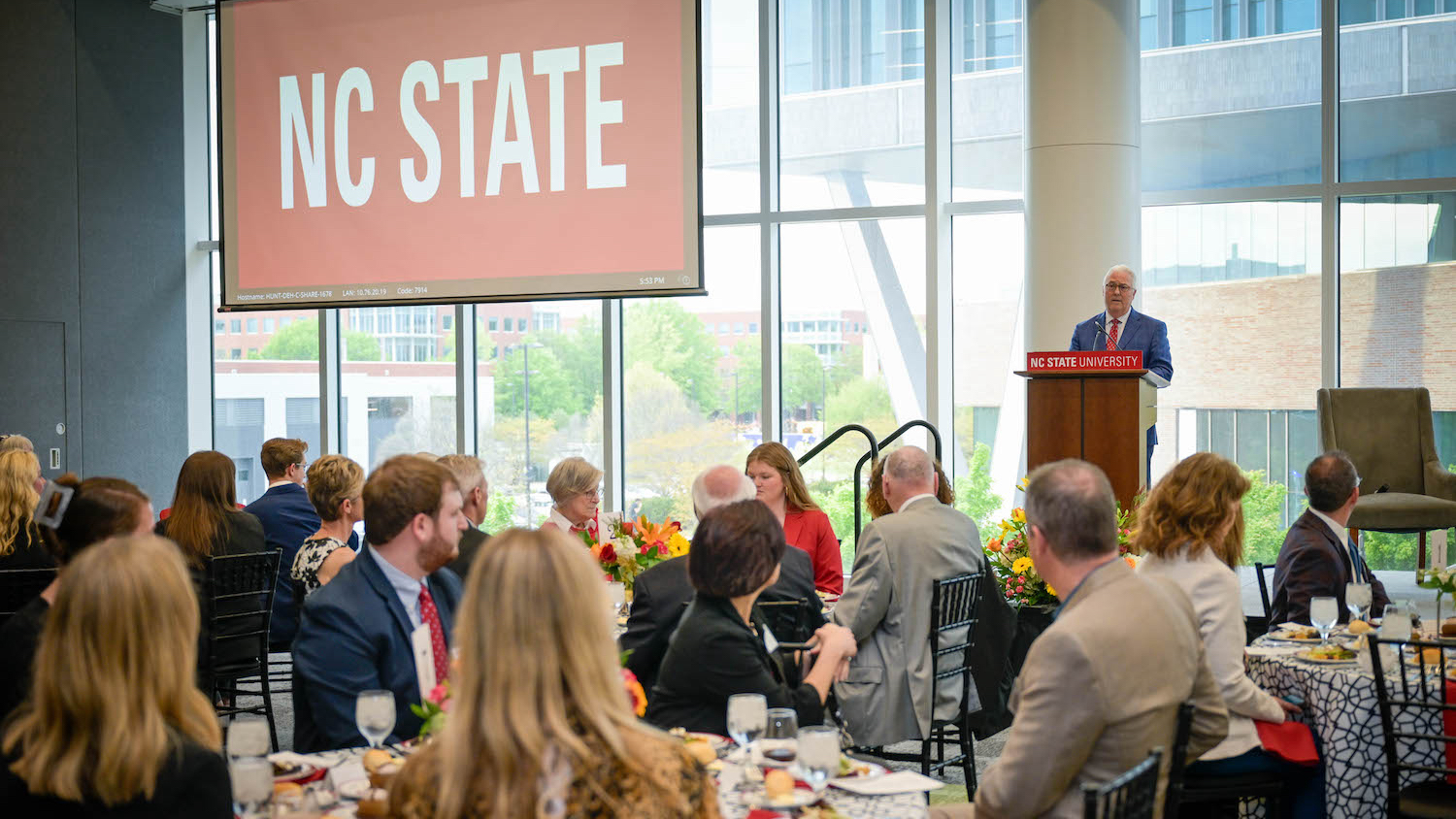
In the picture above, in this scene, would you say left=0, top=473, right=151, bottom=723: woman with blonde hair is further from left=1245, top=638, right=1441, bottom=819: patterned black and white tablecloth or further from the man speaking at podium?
the man speaking at podium

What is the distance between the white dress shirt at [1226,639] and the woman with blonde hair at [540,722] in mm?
2133

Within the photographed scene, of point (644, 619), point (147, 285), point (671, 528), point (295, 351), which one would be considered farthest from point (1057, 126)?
point (147, 285)

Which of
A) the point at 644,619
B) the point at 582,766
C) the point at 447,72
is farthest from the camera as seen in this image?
the point at 447,72

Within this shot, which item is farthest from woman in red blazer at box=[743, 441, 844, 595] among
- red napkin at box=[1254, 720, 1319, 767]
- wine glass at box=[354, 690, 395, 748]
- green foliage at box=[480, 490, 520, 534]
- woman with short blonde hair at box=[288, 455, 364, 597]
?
green foliage at box=[480, 490, 520, 534]

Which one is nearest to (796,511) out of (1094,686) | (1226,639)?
(1226,639)

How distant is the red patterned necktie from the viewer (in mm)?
3197

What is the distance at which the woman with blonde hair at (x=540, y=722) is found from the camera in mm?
1660

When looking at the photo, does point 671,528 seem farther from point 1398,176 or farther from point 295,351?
point 295,351

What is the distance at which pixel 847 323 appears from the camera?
8.65 meters

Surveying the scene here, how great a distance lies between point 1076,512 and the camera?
2.54 m

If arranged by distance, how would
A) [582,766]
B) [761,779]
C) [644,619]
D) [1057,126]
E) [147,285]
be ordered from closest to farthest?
[582,766] < [761,779] < [644,619] < [1057,126] < [147,285]

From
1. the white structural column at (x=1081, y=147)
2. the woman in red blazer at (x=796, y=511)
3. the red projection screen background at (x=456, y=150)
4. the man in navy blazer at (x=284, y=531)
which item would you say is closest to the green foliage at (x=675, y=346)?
the red projection screen background at (x=456, y=150)

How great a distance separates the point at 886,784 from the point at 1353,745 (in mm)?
1884

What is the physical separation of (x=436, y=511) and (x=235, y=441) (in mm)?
8110
